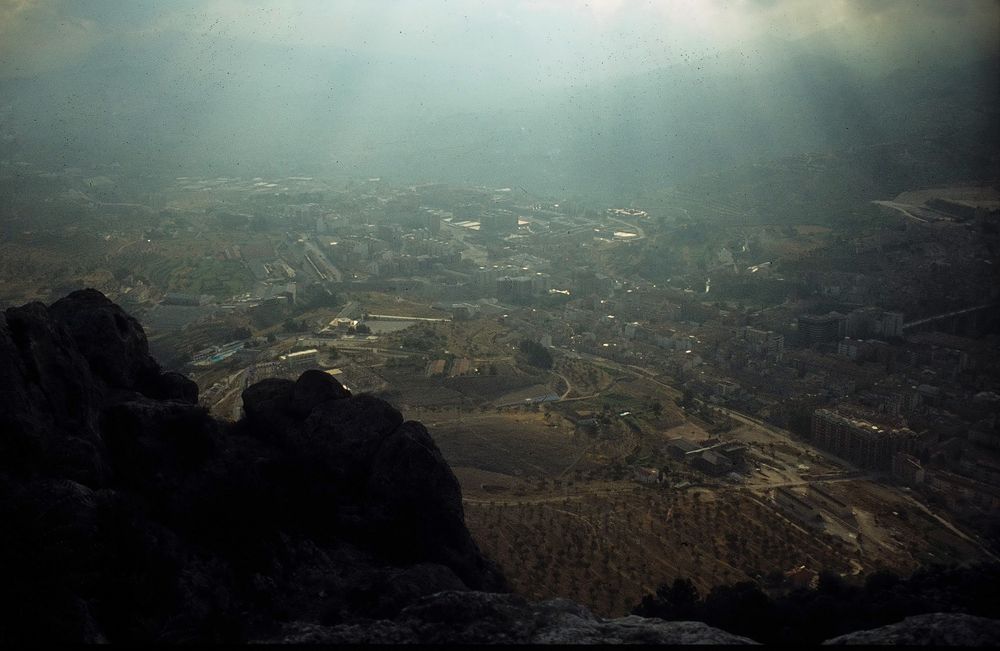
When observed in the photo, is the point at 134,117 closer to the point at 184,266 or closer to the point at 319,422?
the point at 184,266

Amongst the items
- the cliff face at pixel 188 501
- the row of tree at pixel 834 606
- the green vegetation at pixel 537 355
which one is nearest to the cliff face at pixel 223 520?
the cliff face at pixel 188 501

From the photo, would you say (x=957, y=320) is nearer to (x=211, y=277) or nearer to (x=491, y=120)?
(x=211, y=277)

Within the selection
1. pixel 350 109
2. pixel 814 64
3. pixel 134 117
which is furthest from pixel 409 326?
pixel 350 109

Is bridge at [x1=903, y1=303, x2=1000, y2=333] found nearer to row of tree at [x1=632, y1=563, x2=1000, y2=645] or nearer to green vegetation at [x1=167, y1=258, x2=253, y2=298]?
row of tree at [x1=632, y1=563, x2=1000, y2=645]

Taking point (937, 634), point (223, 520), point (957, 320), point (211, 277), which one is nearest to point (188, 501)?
point (223, 520)

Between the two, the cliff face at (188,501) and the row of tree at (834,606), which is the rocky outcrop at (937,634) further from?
the cliff face at (188,501)

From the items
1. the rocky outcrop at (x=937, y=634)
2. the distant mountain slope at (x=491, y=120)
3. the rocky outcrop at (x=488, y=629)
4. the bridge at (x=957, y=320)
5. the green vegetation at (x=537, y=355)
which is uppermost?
the distant mountain slope at (x=491, y=120)
